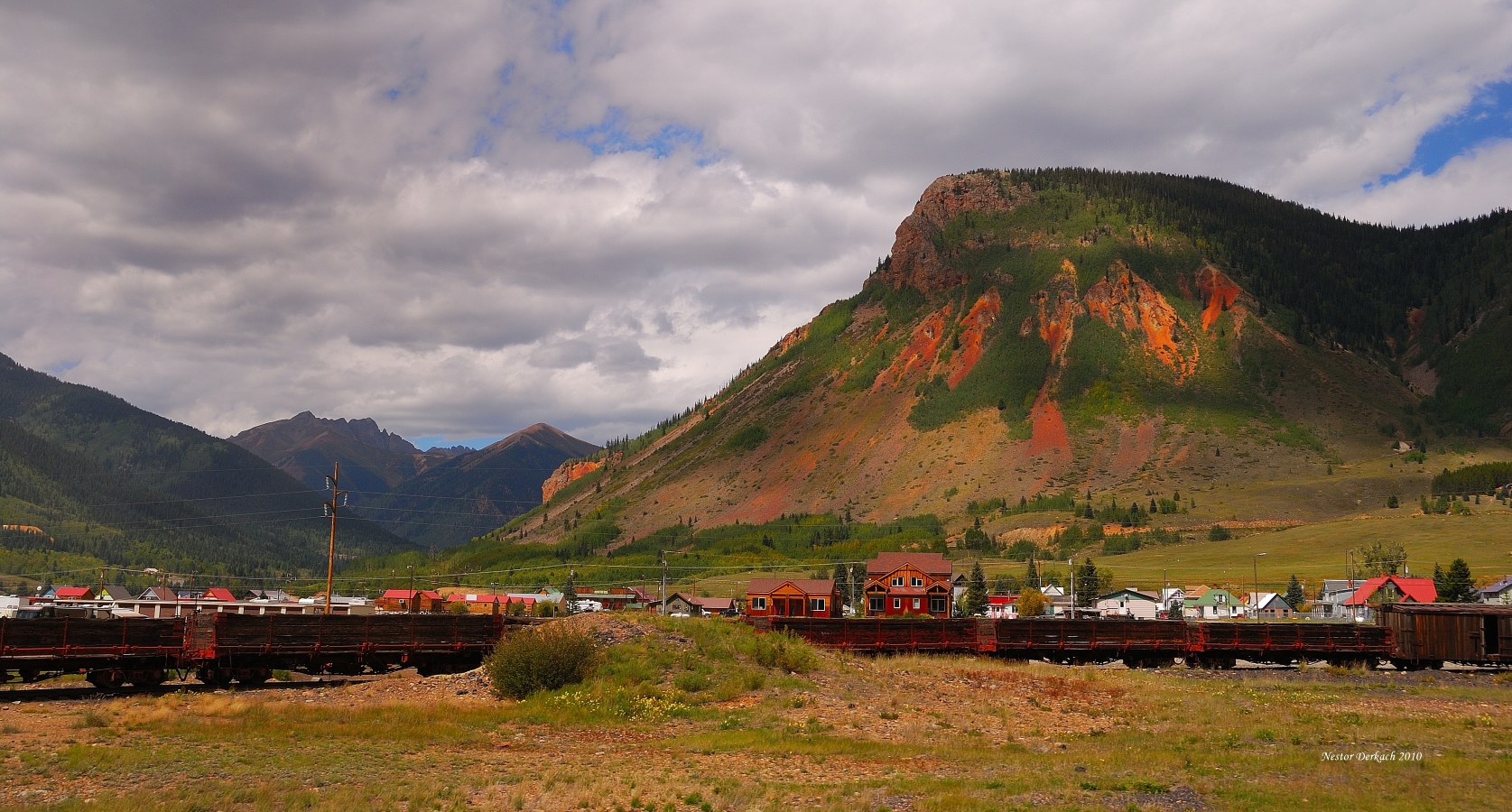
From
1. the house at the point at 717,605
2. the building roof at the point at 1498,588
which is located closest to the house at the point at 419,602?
the house at the point at 717,605

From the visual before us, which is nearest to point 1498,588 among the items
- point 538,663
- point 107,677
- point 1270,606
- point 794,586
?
point 1270,606

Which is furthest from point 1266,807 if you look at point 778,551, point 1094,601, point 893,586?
point 778,551

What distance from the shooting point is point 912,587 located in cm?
10038

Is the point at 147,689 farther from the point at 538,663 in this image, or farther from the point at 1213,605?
the point at 1213,605

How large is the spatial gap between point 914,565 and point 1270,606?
3607cm

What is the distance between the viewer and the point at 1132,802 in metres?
19.2

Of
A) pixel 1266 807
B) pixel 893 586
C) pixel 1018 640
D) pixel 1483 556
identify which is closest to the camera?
pixel 1266 807

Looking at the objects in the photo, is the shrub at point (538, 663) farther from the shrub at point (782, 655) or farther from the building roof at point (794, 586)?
the building roof at point (794, 586)

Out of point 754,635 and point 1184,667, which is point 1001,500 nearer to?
point 1184,667

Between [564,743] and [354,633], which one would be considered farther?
[354,633]

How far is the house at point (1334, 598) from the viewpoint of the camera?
99562 millimetres

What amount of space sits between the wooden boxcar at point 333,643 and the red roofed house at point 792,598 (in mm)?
55379

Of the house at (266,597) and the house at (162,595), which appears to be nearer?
the house at (162,595)

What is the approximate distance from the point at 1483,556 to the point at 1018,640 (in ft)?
341
